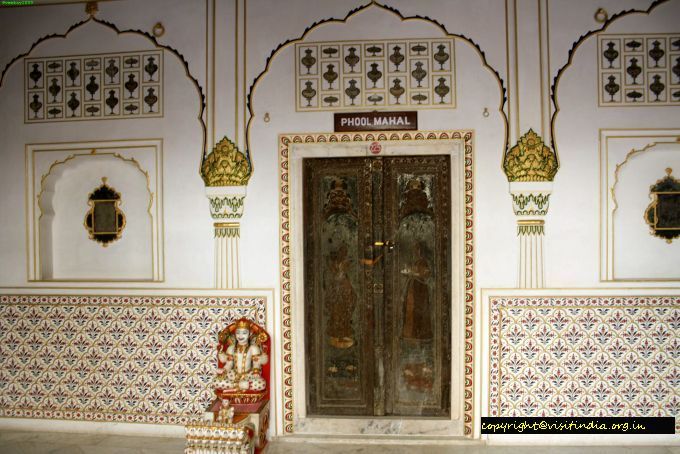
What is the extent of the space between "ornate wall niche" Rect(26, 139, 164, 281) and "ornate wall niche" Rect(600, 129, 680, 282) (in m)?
3.51

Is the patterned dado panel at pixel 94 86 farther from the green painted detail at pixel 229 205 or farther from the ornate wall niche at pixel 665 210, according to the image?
the ornate wall niche at pixel 665 210

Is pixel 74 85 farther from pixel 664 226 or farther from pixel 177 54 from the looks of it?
pixel 664 226

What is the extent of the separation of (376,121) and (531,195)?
131 centimetres

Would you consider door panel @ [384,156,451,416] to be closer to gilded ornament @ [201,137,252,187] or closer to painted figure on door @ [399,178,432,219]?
painted figure on door @ [399,178,432,219]

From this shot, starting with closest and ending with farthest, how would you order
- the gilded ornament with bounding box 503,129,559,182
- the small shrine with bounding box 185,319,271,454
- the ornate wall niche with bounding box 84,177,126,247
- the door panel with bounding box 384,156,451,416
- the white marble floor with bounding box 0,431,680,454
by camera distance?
the small shrine with bounding box 185,319,271,454, the white marble floor with bounding box 0,431,680,454, the gilded ornament with bounding box 503,129,559,182, the door panel with bounding box 384,156,451,416, the ornate wall niche with bounding box 84,177,126,247

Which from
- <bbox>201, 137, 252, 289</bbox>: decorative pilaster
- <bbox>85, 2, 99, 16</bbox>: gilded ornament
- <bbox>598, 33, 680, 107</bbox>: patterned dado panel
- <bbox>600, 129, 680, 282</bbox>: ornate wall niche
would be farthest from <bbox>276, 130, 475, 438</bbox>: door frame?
<bbox>85, 2, 99, 16</bbox>: gilded ornament

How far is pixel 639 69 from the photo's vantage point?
11.5 feet

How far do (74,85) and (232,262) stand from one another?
2.03 meters

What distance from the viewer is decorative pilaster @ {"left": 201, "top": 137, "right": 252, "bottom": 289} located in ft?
12.1

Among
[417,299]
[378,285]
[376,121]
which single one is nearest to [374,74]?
[376,121]

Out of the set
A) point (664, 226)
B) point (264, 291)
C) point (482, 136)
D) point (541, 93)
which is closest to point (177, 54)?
point (264, 291)

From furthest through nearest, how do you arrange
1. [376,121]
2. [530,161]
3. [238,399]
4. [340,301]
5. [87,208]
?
[87,208] < [340,301] < [376,121] < [530,161] < [238,399]

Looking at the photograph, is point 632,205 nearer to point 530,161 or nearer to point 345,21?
point 530,161

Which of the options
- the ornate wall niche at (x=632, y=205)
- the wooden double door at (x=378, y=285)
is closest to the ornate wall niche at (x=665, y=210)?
the ornate wall niche at (x=632, y=205)
